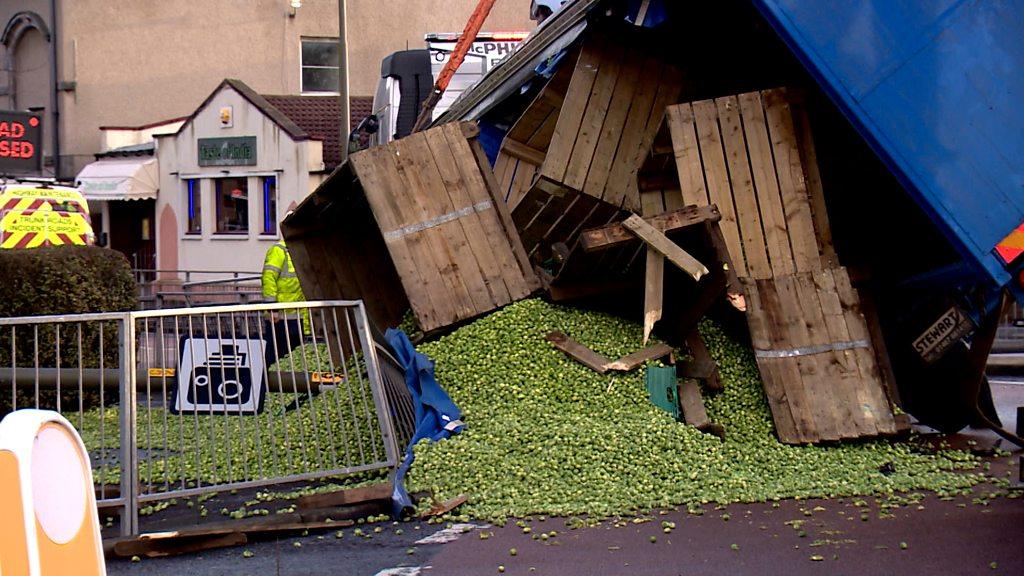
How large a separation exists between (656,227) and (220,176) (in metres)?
24.4

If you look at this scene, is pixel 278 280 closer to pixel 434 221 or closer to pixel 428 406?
pixel 434 221

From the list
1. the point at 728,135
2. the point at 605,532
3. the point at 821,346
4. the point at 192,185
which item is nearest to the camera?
the point at 605,532

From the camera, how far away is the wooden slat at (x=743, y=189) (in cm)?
873

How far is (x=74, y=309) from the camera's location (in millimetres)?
11289

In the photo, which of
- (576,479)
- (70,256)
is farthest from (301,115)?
(576,479)

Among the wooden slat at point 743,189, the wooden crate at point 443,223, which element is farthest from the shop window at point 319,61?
the wooden slat at point 743,189

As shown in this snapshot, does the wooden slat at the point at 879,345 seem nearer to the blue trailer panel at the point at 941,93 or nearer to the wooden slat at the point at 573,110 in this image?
the blue trailer panel at the point at 941,93

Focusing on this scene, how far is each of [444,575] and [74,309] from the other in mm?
6944

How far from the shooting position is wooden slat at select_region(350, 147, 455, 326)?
9.17 meters

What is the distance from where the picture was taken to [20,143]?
14000mm

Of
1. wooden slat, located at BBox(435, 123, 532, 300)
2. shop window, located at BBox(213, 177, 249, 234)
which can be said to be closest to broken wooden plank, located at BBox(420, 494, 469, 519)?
wooden slat, located at BBox(435, 123, 532, 300)

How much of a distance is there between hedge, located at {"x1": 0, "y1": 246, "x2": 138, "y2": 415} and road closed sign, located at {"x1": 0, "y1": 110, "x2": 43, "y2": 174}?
2.39 metres

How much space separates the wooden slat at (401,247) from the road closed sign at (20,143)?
6.05 m

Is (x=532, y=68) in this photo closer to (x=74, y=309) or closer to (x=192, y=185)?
(x=74, y=309)
